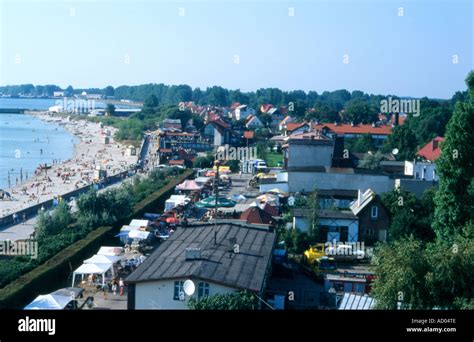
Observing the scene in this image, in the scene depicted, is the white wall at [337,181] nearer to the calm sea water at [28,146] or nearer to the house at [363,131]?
the calm sea water at [28,146]

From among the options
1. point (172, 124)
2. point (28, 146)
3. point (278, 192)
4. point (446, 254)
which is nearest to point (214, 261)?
point (446, 254)

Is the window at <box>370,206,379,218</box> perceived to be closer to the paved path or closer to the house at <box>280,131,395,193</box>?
the house at <box>280,131,395,193</box>

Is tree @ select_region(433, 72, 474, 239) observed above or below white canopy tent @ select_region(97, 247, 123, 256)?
above

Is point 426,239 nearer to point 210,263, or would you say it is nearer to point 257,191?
point 210,263

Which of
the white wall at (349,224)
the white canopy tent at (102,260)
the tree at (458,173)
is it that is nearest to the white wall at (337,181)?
the white wall at (349,224)

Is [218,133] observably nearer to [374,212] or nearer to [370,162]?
[370,162]

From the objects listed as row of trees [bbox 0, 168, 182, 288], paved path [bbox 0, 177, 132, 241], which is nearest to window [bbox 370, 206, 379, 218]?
row of trees [bbox 0, 168, 182, 288]

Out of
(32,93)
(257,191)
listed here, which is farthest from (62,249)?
(32,93)
